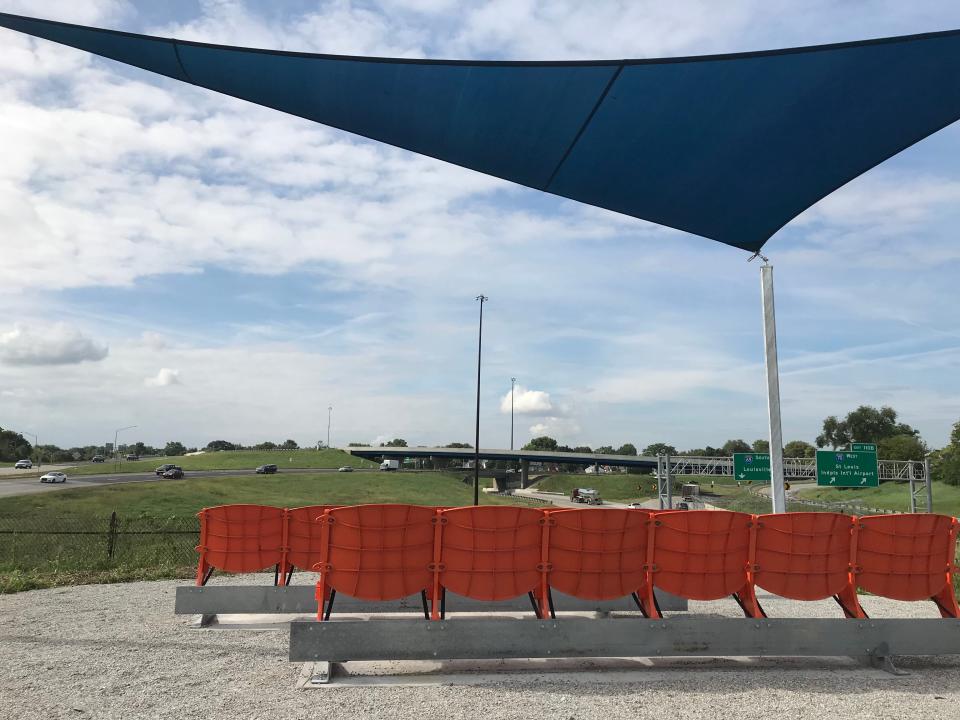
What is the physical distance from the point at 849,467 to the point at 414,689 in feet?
122

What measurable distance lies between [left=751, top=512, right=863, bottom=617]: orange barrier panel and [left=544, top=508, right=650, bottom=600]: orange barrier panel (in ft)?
3.93

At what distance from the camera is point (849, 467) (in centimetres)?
3606

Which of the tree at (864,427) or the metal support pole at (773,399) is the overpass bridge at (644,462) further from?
the tree at (864,427)

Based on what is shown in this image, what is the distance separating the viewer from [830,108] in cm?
713

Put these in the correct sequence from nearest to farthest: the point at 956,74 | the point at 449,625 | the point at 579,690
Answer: the point at 579,690
the point at 449,625
the point at 956,74

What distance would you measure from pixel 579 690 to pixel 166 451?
697 feet

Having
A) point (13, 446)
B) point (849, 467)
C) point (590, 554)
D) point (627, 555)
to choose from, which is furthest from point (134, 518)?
point (13, 446)

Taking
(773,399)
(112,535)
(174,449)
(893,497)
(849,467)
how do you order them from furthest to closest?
(174,449), (893,497), (849,467), (112,535), (773,399)

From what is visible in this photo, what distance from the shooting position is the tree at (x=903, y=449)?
10413 cm

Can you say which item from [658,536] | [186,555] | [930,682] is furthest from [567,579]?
[186,555]

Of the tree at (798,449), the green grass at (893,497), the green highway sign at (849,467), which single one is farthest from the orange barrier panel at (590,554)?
the tree at (798,449)

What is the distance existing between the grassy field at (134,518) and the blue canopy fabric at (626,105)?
819 cm

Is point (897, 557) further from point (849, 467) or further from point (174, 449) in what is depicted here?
point (174, 449)

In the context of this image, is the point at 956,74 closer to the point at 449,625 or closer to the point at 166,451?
the point at 449,625
